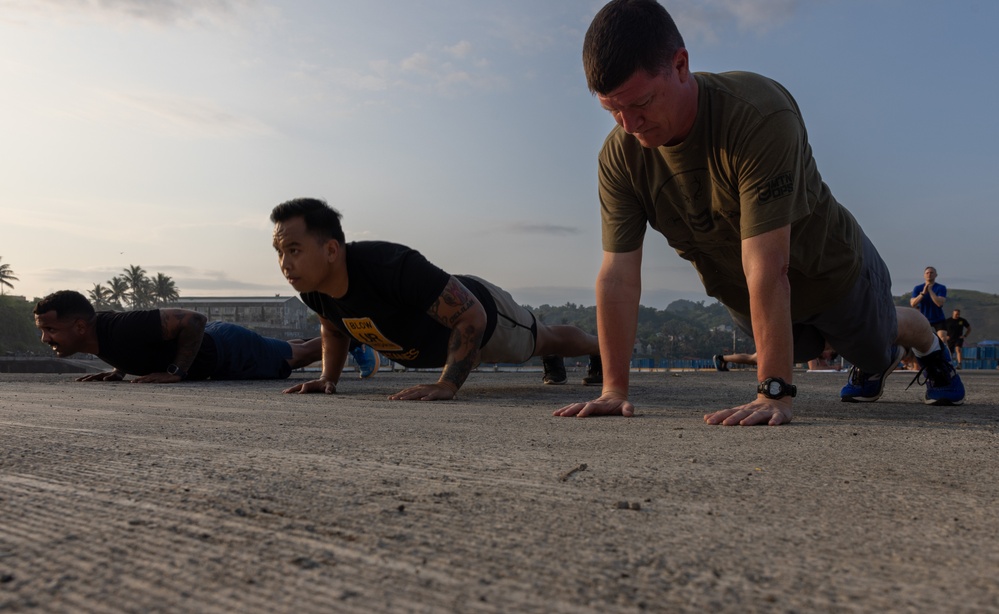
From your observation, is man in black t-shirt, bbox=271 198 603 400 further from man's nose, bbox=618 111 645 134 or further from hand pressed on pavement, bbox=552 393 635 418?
man's nose, bbox=618 111 645 134

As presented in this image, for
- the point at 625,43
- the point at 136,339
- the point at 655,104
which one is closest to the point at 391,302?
the point at 655,104

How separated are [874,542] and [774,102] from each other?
214 cm

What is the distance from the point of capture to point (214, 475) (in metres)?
1.39

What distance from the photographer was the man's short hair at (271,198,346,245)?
470 centimetres

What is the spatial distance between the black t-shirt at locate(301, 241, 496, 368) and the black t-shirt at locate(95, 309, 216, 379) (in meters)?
2.68

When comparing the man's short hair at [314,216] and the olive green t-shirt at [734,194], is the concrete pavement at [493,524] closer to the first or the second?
the olive green t-shirt at [734,194]

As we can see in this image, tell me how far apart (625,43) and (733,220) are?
91 cm

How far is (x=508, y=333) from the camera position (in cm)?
551

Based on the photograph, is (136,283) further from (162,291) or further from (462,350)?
(462,350)

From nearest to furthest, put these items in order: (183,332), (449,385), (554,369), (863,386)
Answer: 1. (863,386)
2. (449,385)
3. (554,369)
4. (183,332)

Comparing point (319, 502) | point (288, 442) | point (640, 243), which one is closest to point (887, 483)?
point (319, 502)

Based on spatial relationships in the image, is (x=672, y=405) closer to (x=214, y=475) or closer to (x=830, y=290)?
(x=830, y=290)

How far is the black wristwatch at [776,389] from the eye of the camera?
2.65 meters

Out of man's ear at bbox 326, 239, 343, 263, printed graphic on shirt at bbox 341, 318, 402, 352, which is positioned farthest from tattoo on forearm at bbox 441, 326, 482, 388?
man's ear at bbox 326, 239, 343, 263
